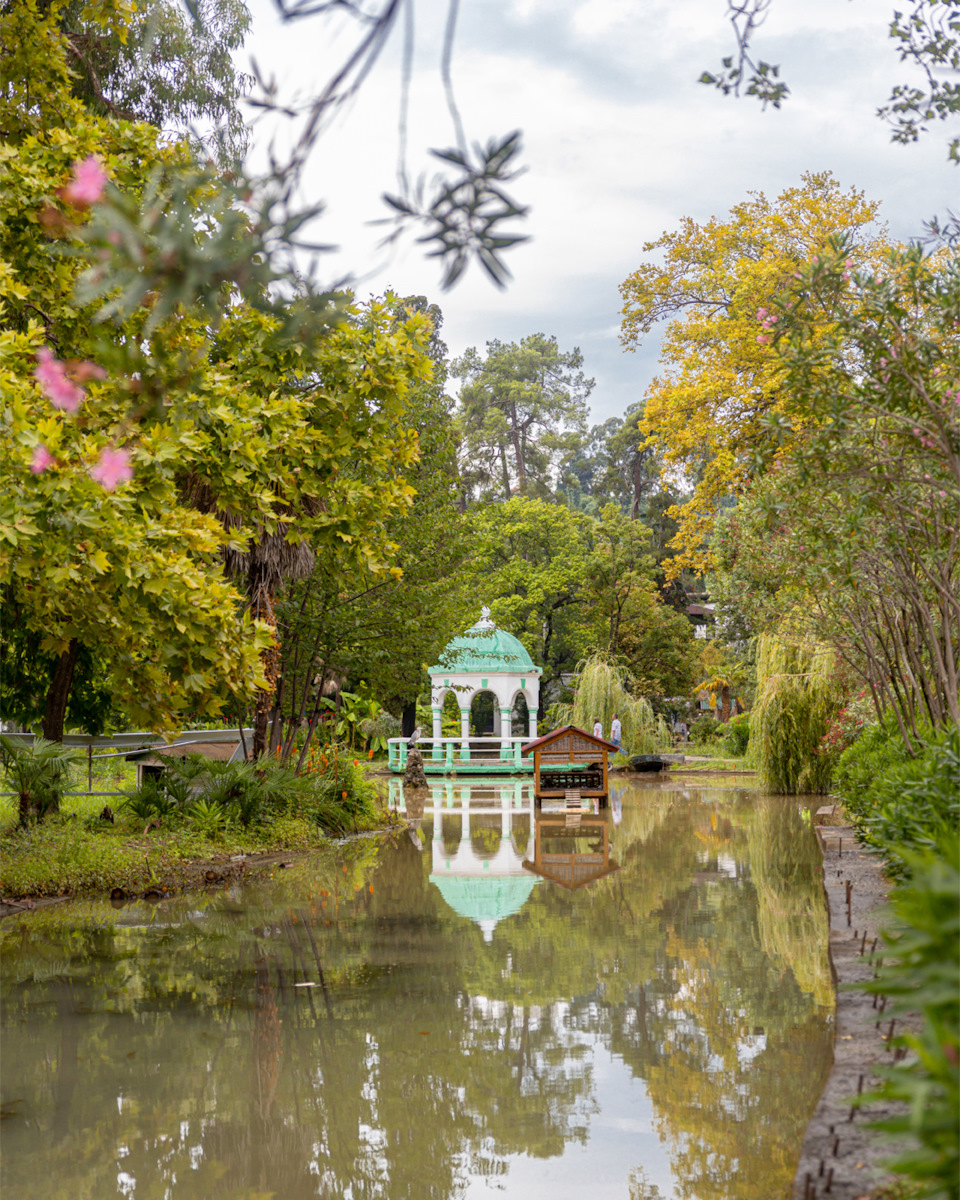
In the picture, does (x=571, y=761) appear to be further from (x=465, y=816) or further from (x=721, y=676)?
(x=721, y=676)

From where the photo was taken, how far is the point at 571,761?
65.9 feet

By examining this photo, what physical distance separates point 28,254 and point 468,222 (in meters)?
8.08

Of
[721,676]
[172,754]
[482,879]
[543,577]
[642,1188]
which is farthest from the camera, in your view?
[543,577]

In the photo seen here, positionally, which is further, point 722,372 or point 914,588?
point 722,372

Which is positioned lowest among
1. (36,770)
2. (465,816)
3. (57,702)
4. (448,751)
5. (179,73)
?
(465,816)

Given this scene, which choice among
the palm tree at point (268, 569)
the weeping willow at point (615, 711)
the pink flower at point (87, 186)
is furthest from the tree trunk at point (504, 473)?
the pink flower at point (87, 186)

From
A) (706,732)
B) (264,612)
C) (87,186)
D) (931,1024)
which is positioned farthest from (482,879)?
(706,732)

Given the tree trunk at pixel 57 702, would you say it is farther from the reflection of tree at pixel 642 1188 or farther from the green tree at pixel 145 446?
the reflection of tree at pixel 642 1188

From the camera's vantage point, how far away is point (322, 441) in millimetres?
10344

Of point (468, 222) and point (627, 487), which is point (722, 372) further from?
point (627, 487)

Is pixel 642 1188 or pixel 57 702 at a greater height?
pixel 57 702

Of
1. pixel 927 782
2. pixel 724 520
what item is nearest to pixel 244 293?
pixel 927 782

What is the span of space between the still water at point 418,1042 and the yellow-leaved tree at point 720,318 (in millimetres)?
10257

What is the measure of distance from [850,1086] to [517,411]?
151 ft
